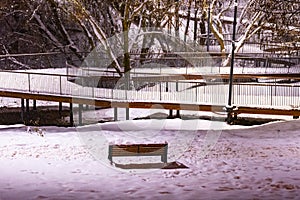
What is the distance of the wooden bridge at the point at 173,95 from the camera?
2038 cm

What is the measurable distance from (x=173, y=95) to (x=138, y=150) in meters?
10.4

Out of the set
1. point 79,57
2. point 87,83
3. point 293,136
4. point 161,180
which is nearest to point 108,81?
point 87,83

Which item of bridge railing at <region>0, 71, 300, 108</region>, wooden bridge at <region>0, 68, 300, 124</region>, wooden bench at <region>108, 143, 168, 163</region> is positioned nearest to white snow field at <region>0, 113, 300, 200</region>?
wooden bench at <region>108, 143, 168, 163</region>

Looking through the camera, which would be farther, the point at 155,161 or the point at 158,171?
the point at 155,161

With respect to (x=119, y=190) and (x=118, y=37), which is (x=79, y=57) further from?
(x=119, y=190)

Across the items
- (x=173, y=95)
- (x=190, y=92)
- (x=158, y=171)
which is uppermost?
(x=190, y=92)

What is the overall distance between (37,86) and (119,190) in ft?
53.5

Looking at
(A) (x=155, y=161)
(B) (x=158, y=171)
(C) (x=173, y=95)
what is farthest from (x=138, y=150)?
(C) (x=173, y=95)

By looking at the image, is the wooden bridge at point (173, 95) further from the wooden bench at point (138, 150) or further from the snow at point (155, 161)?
the wooden bench at point (138, 150)

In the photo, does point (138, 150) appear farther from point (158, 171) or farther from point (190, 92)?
point (190, 92)

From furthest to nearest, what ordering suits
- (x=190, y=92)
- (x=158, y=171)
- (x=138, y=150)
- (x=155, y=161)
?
(x=190, y=92) → (x=155, y=161) → (x=138, y=150) → (x=158, y=171)

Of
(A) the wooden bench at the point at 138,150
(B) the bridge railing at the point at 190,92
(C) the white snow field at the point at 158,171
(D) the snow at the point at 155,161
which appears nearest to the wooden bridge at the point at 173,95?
(B) the bridge railing at the point at 190,92

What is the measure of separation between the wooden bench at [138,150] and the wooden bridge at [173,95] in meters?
8.18

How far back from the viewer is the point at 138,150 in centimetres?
1158
